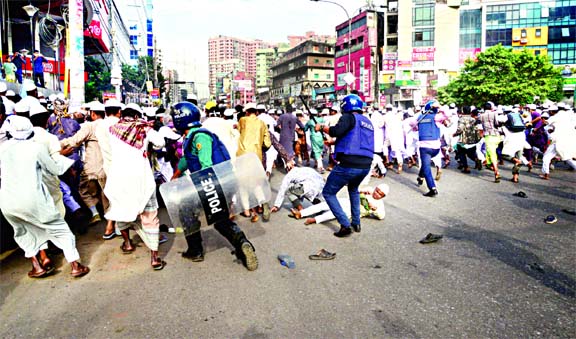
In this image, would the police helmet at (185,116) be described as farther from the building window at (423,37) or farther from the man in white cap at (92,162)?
the building window at (423,37)

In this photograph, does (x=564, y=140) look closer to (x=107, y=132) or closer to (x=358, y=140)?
(x=358, y=140)

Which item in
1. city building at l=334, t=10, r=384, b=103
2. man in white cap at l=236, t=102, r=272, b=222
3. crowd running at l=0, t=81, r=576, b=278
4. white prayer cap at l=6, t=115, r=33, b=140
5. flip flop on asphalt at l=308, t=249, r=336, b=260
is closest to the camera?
white prayer cap at l=6, t=115, r=33, b=140

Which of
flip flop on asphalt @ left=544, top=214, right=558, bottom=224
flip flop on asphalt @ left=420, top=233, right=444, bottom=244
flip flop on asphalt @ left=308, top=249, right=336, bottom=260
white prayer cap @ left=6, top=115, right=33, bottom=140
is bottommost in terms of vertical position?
flip flop on asphalt @ left=308, top=249, right=336, bottom=260

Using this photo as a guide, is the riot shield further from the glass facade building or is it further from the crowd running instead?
the glass facade building

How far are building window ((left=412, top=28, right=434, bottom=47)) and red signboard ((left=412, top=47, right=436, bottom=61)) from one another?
54 centimetres

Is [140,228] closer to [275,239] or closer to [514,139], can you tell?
[275,239]

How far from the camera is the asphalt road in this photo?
336cm

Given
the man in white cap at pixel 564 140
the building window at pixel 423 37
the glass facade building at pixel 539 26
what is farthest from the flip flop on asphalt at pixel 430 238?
the glass facade building at pixel 539 26

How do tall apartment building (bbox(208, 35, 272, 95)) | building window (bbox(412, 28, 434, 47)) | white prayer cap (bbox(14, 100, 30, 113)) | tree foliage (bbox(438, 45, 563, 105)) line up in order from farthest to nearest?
tall apartment building (bbox(208, 35, 272, 95)), building window (bbox(412, 28, 434, 47)), tree foliage (bbox(438, 45, 563, 105)), white prayer cap (bbox(14, 100, 30, 113))

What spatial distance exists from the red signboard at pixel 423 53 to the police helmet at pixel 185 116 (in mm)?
62414

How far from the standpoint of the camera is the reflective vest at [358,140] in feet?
18.0

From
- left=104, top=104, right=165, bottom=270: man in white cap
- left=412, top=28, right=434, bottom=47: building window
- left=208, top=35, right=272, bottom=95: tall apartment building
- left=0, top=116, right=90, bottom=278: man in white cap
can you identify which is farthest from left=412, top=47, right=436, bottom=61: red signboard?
left=208, top=35, right=272, bottom=95: tall apartment building

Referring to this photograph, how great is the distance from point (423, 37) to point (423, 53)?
2.12m

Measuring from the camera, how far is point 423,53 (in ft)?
205
